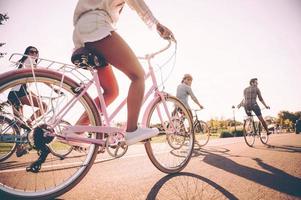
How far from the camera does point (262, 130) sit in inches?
355

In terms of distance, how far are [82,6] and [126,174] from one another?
2.16 m

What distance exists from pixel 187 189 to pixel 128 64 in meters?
1.42

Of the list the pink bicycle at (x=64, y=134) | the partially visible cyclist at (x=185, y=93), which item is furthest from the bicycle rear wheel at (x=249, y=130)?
the pink bicycle at (x=64, y=134)

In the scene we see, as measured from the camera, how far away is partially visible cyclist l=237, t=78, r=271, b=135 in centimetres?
862

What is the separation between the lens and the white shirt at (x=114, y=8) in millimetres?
2422

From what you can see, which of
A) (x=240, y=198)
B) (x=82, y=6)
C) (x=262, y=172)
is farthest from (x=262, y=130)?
(x=82, y=6)

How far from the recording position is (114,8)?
258cm

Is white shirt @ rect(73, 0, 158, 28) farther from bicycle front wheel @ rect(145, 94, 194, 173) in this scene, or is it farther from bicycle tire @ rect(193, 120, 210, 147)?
bicycle tire @ rect(193, 120, 210, 147)

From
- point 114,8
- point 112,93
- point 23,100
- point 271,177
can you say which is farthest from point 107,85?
point 271,177

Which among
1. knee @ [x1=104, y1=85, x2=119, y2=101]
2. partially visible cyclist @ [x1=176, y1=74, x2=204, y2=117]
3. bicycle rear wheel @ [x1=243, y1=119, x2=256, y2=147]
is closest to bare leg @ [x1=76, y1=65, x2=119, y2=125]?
knee @ [x1=104, y1=85, x2=119, y2=101]

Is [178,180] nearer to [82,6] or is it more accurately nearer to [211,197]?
[211,197]

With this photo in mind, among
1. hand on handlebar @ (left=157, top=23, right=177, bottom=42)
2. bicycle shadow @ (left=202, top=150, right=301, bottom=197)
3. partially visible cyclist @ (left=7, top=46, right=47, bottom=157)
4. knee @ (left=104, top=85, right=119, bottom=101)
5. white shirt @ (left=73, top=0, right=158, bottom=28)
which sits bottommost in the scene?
bicycle shadow @ (left=202, top=150, right=301, bottom=197)

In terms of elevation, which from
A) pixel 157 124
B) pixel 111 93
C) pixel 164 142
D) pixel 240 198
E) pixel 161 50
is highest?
pixel 161 50

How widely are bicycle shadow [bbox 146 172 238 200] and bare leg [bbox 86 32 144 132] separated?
28.1 inches
